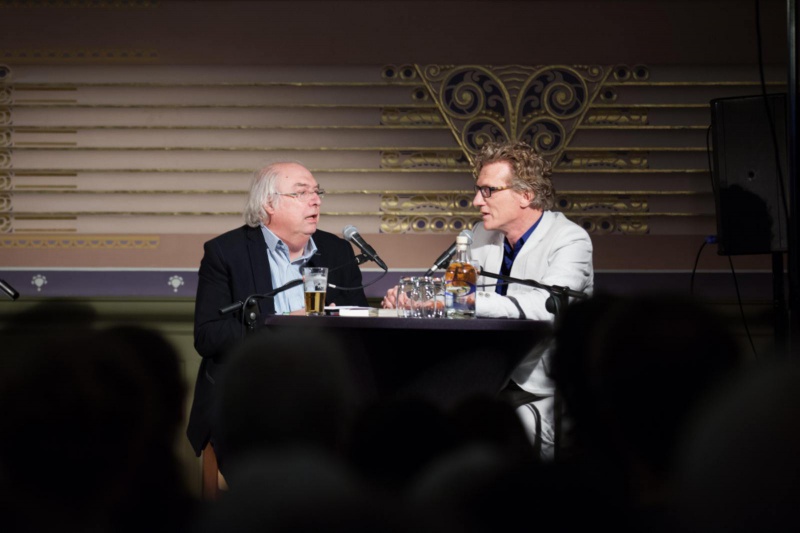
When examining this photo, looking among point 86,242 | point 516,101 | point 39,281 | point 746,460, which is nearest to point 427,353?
point 746,460

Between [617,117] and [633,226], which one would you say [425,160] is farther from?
[633,226]

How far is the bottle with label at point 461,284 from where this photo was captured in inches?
94.3

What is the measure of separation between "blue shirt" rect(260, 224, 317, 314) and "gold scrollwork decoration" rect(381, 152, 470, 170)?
41.2 inches

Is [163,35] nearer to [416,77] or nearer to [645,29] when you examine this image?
[416,77]

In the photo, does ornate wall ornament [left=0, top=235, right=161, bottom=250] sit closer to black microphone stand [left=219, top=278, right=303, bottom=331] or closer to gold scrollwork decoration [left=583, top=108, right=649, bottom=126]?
black microphone stand [left=219, top=278, right=303, bottom=331]

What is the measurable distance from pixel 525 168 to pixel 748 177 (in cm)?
81

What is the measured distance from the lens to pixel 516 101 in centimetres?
383

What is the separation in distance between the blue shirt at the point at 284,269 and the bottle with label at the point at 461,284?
0.73m

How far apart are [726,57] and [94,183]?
3075mm

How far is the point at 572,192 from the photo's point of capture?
381 centimetres

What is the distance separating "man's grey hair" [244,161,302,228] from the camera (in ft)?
10.0

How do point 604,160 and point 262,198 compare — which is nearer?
point 262,198

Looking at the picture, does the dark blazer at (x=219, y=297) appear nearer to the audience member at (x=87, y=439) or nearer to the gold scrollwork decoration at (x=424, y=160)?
the gold scrollwork decoration at (x=424, y=160)

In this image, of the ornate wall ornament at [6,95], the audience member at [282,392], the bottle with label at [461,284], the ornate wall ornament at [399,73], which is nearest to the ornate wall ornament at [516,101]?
the ornate wall ornament at [399,73]
